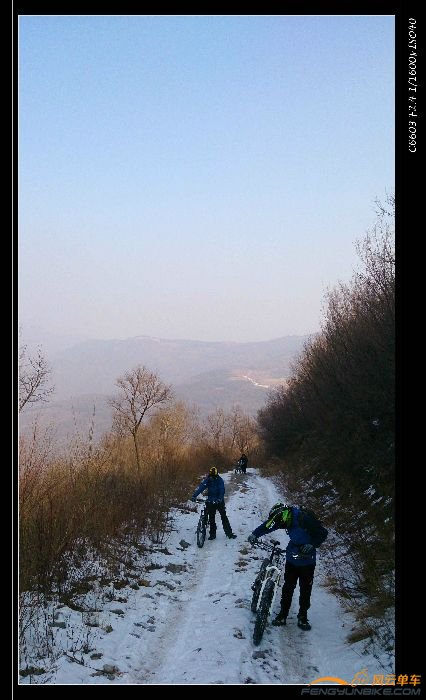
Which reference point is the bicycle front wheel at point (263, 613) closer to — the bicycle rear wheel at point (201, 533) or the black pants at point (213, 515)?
the bicycle rear wheel at point (201, 533)

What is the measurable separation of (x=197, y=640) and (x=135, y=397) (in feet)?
112

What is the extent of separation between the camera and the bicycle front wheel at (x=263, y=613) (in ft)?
18.8

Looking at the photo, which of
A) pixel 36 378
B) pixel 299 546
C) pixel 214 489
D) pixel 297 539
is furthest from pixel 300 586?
pixel 36 378

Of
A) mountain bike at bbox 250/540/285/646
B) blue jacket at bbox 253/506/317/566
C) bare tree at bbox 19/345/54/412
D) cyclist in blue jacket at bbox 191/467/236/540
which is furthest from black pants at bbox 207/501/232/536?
bare tree at bbox 19/345/54/412

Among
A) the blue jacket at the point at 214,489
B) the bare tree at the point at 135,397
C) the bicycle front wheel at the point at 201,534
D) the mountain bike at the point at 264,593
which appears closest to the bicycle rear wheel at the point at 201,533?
the bicycle front wheel at the point at 201,534

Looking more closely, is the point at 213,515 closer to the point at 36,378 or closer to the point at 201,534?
the point at 201,534

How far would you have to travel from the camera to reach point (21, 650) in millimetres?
5195

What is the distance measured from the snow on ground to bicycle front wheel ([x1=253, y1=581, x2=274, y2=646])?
0.37ft
